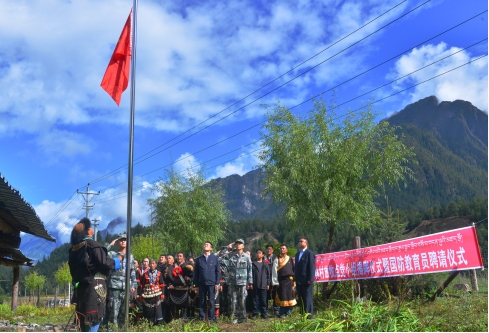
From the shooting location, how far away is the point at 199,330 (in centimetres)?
560

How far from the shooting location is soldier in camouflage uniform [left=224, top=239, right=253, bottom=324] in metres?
8.48

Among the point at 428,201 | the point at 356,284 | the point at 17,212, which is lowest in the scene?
the point at 356,284

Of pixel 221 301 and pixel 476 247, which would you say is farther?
pixel 221 301

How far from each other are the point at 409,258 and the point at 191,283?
547cm

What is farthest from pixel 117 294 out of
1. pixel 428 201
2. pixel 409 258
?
pixel 428 201

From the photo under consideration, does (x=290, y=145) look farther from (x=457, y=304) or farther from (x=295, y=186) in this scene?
(x=457, y=304)

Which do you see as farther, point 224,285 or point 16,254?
point 16,254

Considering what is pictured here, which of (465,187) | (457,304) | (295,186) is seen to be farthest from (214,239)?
(465,187)

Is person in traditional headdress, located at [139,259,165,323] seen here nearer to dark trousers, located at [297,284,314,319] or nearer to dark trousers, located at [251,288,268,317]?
dark trousers, located at [251,288,268,317]

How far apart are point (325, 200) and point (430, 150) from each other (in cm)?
16791

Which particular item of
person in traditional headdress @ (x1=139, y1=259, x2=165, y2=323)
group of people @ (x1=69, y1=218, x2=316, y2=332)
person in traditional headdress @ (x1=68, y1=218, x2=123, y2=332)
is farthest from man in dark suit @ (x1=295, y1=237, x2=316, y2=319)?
person in traditional headdress @ (x1=68, y1=218, x2=123, y2=332)

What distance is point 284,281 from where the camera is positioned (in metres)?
8.73

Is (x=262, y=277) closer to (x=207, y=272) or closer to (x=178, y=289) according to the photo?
(x=207, y=272)

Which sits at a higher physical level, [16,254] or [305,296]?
[16,254]
